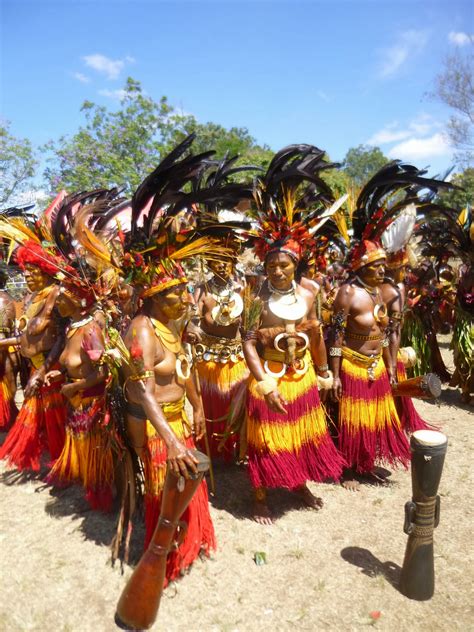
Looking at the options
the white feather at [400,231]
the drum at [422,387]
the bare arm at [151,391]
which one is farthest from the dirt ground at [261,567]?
the white feather at [400,231]

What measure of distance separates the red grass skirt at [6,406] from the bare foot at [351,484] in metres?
3.92

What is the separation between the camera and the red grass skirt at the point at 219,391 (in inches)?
187

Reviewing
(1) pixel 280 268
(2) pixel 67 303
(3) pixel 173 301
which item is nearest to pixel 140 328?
(3) pixel 173 301

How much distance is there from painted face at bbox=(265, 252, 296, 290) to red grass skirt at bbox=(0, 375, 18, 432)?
3.56 m

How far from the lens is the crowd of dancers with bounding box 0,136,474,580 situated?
3.00 metres

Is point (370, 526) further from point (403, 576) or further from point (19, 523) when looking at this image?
point (19, 523)

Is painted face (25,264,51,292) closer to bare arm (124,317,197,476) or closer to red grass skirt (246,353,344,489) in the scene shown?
bare arm (124,317,197,476)

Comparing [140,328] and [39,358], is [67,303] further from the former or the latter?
[140,328]

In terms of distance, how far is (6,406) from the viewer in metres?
5.43

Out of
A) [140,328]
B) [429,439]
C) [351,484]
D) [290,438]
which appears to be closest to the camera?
[429,439]

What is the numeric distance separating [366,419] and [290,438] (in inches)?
36.8

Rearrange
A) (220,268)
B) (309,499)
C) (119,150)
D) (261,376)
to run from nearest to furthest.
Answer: (261,376) < (309,499) < (220,268) < (119,150)

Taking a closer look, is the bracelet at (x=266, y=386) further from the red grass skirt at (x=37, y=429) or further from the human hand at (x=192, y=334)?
the red grass skirt at (x=37, y=429)

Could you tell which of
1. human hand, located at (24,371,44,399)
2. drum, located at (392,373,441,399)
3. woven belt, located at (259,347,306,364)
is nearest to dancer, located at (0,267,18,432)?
human hand, located at (24,371,44,399)
